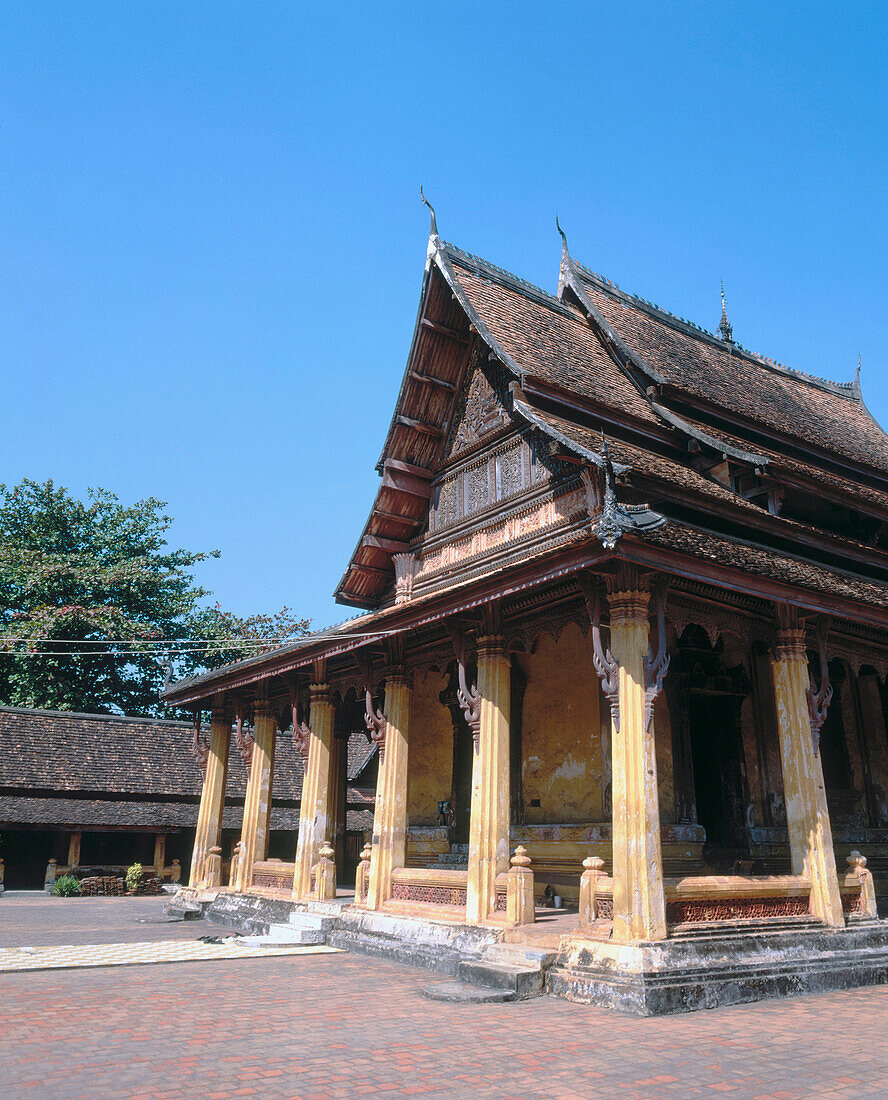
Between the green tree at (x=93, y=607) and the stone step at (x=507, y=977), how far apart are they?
26.4 m

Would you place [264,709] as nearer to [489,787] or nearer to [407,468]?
[407,468]

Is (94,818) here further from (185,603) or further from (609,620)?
(609,620)

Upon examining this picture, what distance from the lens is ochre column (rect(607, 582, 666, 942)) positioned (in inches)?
310

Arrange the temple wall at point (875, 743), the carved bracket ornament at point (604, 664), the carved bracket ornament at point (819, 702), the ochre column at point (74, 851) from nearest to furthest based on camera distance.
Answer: the carved bracket ornament at point (604, 664)
the carved bracket ornament at point (819, 702)
the temple wall at point (875, 743)
the ochre column at point (74, 851)

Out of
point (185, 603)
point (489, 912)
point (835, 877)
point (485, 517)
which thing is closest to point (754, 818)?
point (835, 877)

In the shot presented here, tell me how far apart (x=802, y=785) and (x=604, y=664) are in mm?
2962

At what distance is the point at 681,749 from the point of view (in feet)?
38.6

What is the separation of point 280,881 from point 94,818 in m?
13.7

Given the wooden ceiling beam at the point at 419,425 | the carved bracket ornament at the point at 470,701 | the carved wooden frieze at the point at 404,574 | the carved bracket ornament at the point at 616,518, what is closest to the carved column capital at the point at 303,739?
the carved wooden frieze at the point at 404,574

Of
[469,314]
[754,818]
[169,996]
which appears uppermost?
[469,314]

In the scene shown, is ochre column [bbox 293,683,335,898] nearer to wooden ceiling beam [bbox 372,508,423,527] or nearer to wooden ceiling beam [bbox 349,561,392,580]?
wooden ceiling beam [bbox 349,561,392,580]

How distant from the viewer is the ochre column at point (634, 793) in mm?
7867

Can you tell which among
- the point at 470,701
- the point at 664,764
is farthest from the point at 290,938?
the point at 664,764

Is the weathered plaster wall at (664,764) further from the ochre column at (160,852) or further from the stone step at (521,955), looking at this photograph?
the ochre column at (160,852)
